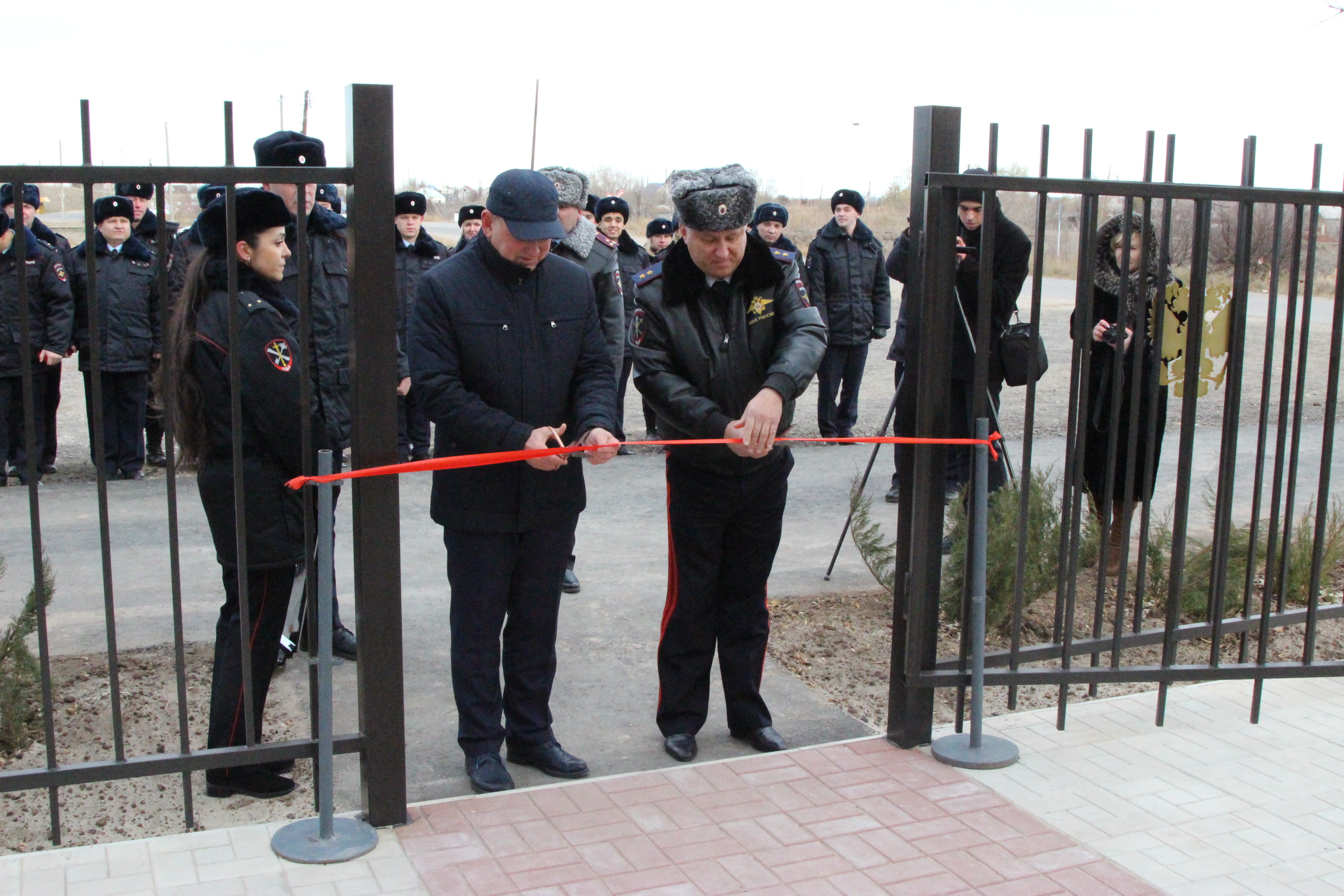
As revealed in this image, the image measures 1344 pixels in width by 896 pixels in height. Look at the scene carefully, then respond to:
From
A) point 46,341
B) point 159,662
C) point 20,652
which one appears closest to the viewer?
point 20,652

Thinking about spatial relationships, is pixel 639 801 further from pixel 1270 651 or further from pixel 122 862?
pixel 1270 651

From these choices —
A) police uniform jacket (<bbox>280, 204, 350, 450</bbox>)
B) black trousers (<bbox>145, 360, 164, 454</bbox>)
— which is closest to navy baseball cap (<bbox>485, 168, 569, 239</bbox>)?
police uniform jacket (<bbox>280, 204, 350, 450</bbox>)

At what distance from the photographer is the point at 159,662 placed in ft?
16.2

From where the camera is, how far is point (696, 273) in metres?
4.01

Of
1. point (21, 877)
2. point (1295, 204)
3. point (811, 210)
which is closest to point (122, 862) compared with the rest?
point (21, 877)

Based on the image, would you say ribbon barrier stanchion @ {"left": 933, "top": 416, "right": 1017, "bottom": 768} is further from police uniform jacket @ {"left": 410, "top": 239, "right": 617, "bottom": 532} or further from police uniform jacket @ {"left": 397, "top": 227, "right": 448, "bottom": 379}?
police uniform jacket @ {"left": 397, "top": 227, "right": 448, "bottom": 379}

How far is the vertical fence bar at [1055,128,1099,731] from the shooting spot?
3836 millimetres

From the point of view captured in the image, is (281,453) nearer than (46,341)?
Yes

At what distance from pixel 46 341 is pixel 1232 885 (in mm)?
7431

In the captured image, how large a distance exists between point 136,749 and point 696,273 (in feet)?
7.81

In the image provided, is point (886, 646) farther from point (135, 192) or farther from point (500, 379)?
point (135, 192)

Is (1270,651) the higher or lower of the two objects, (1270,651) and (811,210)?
Result: the lower

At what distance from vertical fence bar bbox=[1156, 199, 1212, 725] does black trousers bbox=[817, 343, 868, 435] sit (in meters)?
5.64

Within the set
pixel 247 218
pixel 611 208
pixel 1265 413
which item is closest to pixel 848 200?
pixel 611 208
